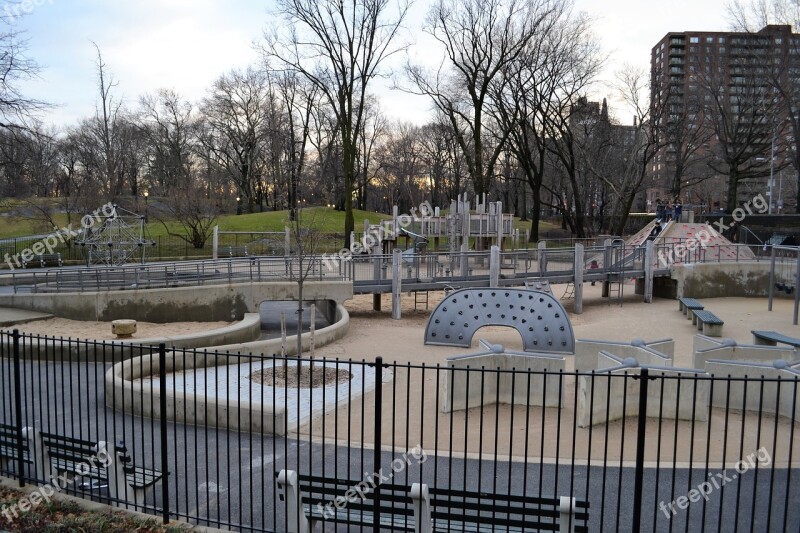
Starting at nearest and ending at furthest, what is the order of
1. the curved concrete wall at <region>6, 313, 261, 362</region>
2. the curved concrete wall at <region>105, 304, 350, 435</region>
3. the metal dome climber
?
the curved concrete wall at <region>105, 304, 350, 435</region>, the curved concrete wall at <region>6, 313, 261, 362</region>, the metal dome climber

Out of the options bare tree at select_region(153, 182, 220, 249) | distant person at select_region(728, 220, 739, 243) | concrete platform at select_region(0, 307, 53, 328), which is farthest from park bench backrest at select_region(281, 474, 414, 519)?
distant person at select_region(728, 220, 739, 243)

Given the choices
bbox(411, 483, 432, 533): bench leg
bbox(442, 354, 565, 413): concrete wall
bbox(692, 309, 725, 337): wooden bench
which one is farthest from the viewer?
bbox(692, 309, 725, 337): wooden bench

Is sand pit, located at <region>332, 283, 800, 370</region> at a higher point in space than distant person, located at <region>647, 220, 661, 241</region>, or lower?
lower

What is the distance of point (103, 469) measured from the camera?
22.3 feet

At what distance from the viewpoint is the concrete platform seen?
17.7 m

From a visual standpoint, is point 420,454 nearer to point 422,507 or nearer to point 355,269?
point 422,507

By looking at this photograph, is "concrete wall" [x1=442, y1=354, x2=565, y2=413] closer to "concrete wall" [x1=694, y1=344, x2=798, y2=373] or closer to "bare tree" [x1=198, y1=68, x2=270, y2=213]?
"concrete wall" [x1=694, y1=344, x2=798, y2=373]

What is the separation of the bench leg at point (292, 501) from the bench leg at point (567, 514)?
7.46ft

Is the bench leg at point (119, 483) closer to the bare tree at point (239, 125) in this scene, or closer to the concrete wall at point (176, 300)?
the concrete wall at point (176, 300)

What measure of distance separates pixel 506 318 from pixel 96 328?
39.1 feet

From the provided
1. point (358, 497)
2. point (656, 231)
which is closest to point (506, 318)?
point (358, 497)

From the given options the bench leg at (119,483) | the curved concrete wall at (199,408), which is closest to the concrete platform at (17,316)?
the curved concrete wall at (199,408)

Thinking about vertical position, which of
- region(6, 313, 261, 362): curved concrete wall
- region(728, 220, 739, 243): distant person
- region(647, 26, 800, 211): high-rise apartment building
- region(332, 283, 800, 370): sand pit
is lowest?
region(332, 283, 800, 370): sand pit

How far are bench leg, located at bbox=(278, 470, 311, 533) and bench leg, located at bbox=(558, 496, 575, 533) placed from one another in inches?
89.5
